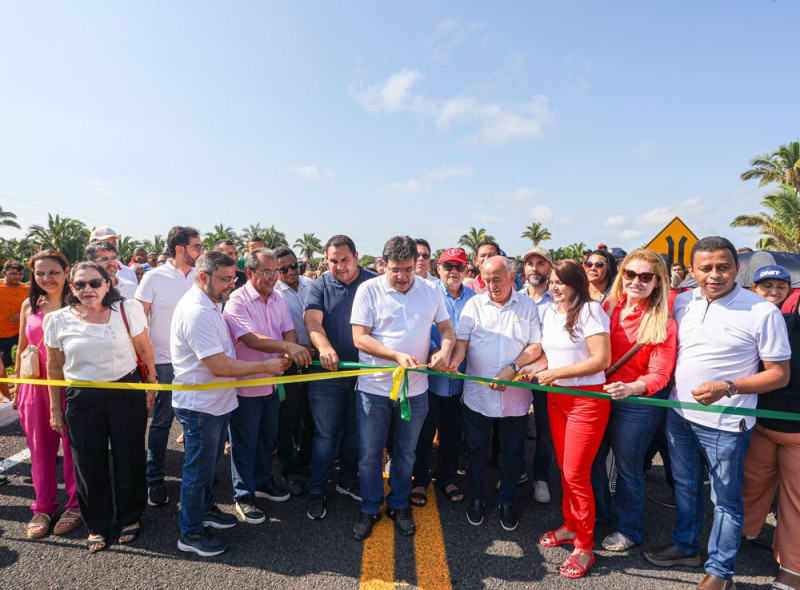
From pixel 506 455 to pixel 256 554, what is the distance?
202 cm

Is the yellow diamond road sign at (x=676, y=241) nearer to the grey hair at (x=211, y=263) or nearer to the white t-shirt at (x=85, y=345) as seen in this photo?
the grey hair at (x=211, y=263)

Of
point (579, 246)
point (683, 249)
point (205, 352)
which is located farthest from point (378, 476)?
point (579, 246)

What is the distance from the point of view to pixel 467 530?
3336 millimetres

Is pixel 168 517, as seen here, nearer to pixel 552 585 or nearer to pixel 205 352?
pixel 205 352

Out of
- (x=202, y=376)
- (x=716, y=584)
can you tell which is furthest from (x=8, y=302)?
(x=716, y=584)

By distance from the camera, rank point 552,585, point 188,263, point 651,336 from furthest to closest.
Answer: point 188,263 → point 651,336 → point 552,585

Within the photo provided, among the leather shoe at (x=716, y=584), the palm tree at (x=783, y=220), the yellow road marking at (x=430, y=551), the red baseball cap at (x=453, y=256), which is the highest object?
the palm tree at (x=783, y=220)

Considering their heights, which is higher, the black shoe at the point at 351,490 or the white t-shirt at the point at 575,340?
the white t-shirt at the point at 575,340

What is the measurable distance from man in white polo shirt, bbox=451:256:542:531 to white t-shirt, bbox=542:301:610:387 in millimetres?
197

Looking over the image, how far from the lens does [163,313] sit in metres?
4.14

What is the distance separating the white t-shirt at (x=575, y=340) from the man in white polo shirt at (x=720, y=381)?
55cm

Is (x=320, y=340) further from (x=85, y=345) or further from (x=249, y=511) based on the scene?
(x=85, y=345)

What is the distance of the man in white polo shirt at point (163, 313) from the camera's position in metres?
3.79

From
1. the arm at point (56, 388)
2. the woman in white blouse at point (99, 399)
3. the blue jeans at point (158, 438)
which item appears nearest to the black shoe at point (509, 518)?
the woman in white blouse at point (99, 399)
